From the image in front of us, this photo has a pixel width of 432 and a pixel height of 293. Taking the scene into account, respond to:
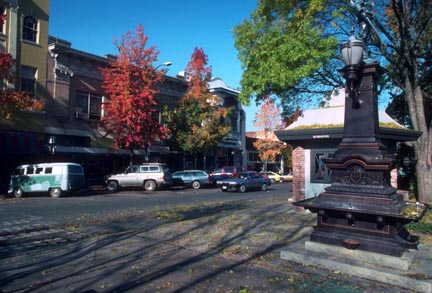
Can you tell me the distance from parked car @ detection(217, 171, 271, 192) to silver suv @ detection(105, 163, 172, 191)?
13.3 feet

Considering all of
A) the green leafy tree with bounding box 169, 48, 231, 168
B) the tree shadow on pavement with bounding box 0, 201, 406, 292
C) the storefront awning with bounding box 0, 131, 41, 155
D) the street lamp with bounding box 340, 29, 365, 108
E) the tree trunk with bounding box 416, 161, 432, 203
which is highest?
the green leafy tree with bounding box 169, 48, 231, 168

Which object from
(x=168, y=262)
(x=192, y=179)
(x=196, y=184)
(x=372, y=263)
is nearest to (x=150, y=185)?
(x=192, y=179)

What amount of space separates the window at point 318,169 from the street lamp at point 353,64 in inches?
253

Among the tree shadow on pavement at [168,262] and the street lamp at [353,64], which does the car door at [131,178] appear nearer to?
the tree shadow on pavement at [168,262]

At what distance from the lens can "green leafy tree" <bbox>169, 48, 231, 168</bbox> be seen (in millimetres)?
31047

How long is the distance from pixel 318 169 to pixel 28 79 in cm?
2033

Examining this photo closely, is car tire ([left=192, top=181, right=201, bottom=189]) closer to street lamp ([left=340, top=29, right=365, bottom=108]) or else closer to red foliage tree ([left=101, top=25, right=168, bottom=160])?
red foliage tree ([left=101, top=25, right=168, bottom=160])

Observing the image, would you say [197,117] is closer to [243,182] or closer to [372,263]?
[243,182]

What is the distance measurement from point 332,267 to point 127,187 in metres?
23.6

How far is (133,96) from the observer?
25.5 metres

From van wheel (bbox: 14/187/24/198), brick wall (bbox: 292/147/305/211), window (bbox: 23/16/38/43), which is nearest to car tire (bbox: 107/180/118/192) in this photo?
van wheel (bbox: 14/187/24/198)

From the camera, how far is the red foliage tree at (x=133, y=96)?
25.5 metres

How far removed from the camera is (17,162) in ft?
78.6

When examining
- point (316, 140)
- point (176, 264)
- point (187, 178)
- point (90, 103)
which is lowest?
point (176, 264)
